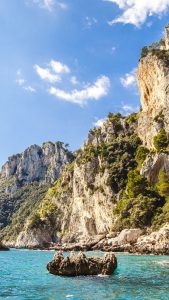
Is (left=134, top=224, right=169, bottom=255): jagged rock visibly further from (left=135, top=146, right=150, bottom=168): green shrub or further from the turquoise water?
(left=135, top=146, right=150, bottom=168): green shrub

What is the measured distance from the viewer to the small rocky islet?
242 ft

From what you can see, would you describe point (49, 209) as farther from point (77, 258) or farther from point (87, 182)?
point (77, 258)

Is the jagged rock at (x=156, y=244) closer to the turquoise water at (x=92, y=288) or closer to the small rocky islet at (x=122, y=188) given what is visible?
the small rocky islet at (x=122, y=188)

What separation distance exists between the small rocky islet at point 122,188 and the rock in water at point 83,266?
2627cm

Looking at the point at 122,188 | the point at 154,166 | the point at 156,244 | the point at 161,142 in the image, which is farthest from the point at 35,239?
the point at 156,244

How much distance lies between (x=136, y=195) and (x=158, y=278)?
5891cm

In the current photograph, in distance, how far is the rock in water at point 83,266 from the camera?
2922cm

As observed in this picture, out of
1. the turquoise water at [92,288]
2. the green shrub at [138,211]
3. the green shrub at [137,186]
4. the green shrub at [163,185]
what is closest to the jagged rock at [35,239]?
the green shrub at [138,211]

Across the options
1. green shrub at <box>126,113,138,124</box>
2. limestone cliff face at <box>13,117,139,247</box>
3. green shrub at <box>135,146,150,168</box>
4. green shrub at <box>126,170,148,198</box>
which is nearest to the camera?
green shrub at <box>126,170,148,198</box>

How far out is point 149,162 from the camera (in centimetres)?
8719

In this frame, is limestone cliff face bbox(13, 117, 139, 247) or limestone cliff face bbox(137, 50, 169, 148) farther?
limestone cliff face bbox(13, 117, 139, 247)

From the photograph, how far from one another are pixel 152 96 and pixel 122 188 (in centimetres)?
2850

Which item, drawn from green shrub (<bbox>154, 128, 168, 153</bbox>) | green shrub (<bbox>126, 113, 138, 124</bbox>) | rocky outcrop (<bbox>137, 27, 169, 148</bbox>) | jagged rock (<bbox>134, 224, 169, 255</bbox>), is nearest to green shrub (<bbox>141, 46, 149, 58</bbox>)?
rocky outcrop (<bbox>137, 27, 169, 148</bbox>)

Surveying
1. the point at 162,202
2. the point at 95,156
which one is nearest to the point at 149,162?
the point at 162,202
